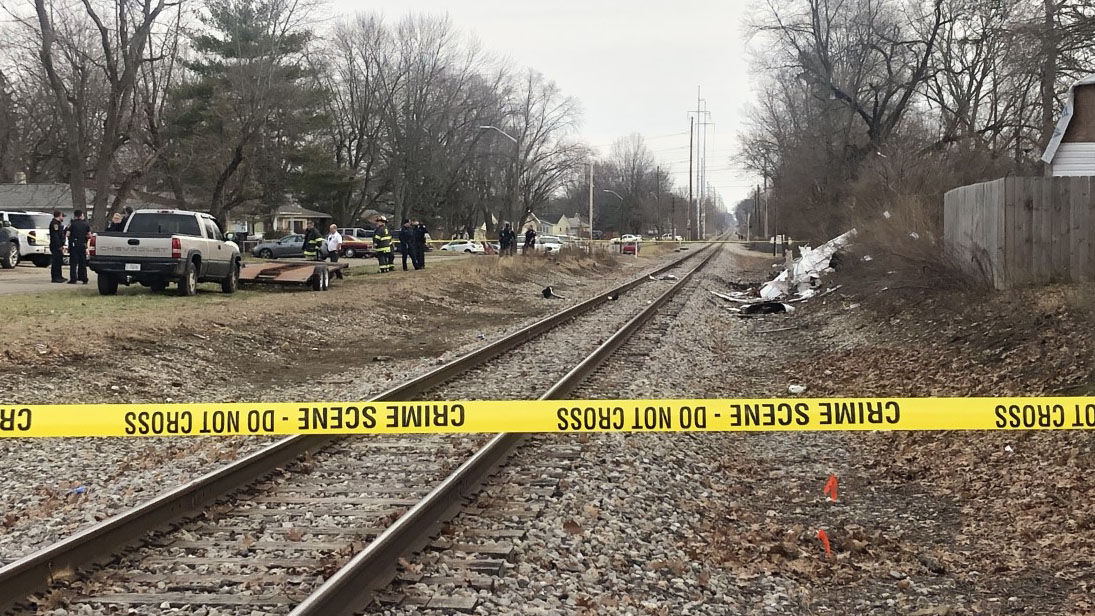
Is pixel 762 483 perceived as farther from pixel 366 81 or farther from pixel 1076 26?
pixel 366 81

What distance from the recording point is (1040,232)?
13.5 metres

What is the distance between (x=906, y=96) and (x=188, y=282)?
34775mm

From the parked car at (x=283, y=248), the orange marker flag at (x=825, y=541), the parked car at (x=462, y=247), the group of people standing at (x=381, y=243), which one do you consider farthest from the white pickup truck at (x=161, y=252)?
the parked car at (x=462, y=247)

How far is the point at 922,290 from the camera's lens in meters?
15.8

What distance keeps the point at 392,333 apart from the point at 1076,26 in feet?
66.3

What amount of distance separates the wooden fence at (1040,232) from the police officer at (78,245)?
18.2 meters

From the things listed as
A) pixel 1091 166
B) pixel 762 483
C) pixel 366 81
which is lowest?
pixel 762 483

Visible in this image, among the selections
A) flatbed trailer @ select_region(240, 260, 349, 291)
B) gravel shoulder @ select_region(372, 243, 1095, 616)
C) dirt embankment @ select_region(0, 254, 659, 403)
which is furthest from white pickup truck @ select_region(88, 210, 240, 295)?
gravel shoulder @ select_region(372, 243, 1095, 616)

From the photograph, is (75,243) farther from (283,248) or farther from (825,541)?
(283,248)

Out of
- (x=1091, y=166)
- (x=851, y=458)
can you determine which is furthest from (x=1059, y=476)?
(x=1091, y=166)

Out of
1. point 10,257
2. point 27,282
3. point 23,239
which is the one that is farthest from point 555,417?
point 23,239

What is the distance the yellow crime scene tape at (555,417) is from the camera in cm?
554

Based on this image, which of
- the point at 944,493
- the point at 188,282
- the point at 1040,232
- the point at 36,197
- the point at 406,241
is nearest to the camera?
the point at 944,493

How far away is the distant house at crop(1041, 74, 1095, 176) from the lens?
26.5m
